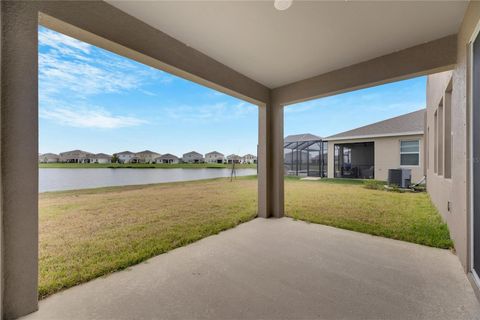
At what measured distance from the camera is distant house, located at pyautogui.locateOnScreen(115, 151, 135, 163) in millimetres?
5645

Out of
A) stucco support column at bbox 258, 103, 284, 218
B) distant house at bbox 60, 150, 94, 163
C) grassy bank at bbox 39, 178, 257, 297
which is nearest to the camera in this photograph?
grassy bank at bbox 39, 178, 257, 297

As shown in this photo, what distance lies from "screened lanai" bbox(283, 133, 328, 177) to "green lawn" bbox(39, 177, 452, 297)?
677cm

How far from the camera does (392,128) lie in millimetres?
9750

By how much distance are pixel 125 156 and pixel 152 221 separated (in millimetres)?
2821

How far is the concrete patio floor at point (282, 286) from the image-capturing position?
1498mm

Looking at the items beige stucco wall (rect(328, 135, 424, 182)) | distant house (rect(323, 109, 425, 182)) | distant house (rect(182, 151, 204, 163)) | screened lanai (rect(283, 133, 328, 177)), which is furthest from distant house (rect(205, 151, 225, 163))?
beige stucco wall (rect(328, 135, 424, 182))

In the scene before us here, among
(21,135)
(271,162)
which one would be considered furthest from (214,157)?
(21,135)

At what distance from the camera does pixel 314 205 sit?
5.07 m

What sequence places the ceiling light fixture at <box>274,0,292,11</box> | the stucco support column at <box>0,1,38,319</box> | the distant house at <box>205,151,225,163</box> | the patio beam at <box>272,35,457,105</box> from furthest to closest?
the distant house at <box>205,151,225,163</box> < the patio beam at <box>272,35,457,105</box> < the ceiling light fixture at <box>274,0,292,11</box> < the stucco support column at <box>0,1,38,319</box>

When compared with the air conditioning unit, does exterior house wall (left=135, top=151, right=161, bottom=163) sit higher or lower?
higher

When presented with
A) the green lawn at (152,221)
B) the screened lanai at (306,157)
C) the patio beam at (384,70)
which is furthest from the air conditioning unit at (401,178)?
the patio beam at (384,70)

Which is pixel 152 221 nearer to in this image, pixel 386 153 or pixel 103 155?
pixel 103 155

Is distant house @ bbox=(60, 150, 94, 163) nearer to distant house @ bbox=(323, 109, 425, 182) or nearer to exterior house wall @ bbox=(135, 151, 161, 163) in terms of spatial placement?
exterior house wall @ bbox=(135, 151, 161, 163)

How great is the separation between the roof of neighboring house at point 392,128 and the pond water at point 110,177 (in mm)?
6952
